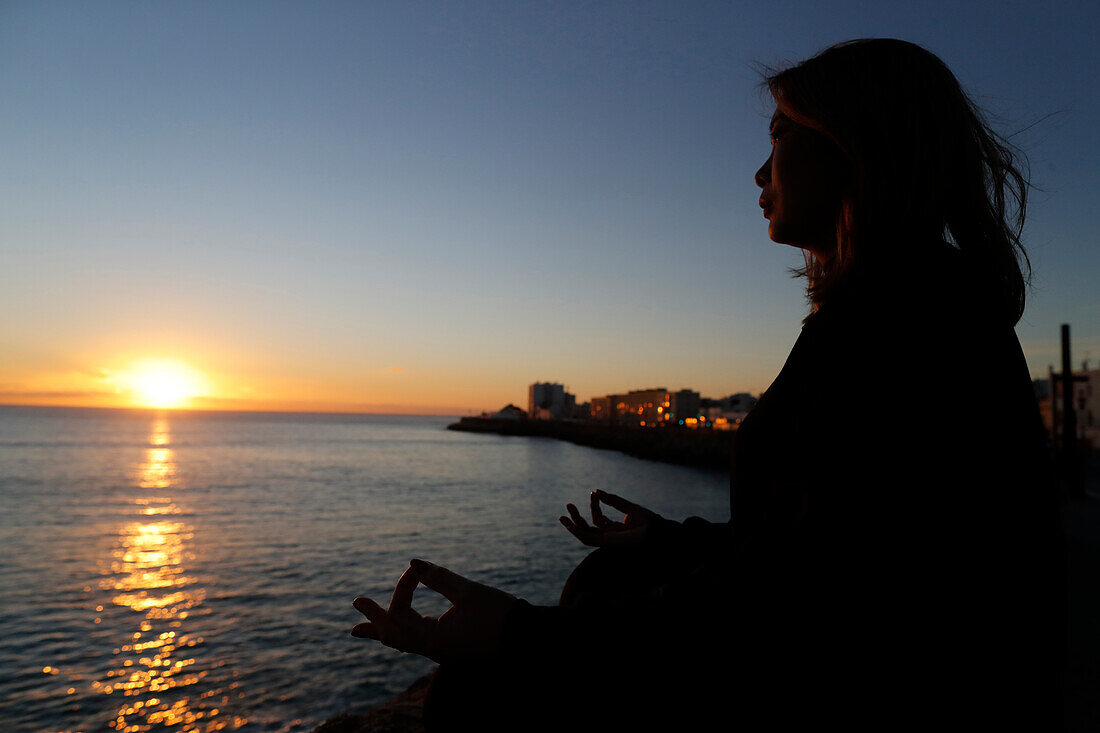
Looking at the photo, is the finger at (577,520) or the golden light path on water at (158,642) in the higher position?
the finger at (577,520)

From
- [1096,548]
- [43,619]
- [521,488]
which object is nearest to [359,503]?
[521,488]

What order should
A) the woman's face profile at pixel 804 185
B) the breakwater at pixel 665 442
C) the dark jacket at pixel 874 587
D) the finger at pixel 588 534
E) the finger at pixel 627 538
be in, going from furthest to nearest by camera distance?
1. the breakwater at pixel 665 442
2. the finger at pixel 588 534
3. the finger at pixel 627 538
4. the woman's face profile at pixel 804 185
5. the dark jacket at pixel 874 587

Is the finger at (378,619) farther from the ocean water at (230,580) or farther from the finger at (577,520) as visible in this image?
the ocean water at (230,580)

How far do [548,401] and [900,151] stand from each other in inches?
5859

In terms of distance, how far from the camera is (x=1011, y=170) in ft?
4.11

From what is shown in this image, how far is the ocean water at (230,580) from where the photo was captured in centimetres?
612

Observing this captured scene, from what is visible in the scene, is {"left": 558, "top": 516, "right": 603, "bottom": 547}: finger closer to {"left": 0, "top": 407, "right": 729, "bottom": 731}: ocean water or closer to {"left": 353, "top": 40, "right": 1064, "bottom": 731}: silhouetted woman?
{"left": 353, "top": 40, "right": 1064, "bottom": 731}: silhouetted woman

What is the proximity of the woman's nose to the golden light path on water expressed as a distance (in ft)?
20.9

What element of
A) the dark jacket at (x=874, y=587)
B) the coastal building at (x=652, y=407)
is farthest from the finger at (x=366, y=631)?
the coastal building at (x=652, y=407)

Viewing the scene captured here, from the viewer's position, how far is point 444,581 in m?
0.90

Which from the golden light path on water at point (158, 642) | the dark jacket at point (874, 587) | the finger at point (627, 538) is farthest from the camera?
the golden light path on water at point (158, 642)

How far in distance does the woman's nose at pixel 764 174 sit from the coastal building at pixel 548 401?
141 meters

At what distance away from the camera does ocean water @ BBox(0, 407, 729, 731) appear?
612 cm

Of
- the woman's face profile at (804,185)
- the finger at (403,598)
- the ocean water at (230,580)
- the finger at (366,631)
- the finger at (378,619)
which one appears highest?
the woman's face profile at (804,185)
